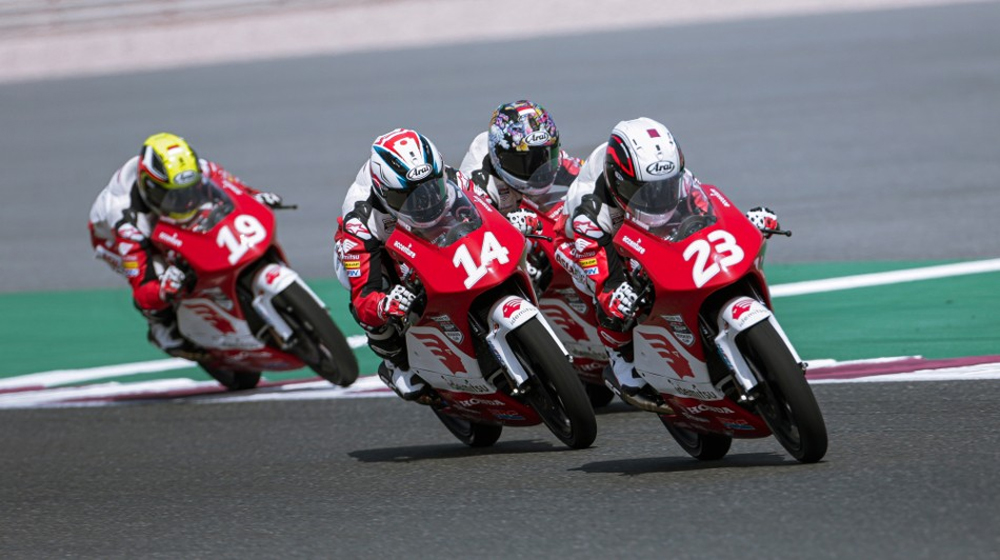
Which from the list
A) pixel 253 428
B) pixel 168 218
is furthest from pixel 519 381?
pixel 168 218

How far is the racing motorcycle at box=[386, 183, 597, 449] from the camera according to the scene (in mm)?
7395

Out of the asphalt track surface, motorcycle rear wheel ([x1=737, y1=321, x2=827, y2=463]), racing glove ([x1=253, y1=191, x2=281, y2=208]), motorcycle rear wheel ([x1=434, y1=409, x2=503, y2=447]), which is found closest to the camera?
the asphalt track surface

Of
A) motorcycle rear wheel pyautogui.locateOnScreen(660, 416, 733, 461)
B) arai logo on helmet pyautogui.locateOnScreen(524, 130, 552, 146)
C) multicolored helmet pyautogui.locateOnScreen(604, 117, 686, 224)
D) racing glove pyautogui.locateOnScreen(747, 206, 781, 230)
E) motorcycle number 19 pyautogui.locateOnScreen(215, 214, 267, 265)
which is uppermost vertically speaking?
multicolored helmet pyautogui.locateOnScreen(604, 117, 686, 224)

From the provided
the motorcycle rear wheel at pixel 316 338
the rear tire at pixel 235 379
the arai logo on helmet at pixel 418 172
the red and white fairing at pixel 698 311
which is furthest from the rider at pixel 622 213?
the rear tire at pixel 235 379

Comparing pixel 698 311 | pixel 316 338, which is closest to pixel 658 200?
pixel 698 311

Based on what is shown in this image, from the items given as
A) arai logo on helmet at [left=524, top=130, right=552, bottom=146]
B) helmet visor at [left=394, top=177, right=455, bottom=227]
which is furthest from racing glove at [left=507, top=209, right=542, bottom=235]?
helmet visor at [left=394, top=177, right=455, bottom=227]

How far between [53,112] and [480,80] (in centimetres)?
774

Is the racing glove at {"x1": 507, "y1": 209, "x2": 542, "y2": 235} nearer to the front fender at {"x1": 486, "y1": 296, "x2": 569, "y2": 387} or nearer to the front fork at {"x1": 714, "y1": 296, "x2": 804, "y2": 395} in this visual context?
the front fender at {"x1": 486, "y1": 296, "x2": 569, "y2": 387}

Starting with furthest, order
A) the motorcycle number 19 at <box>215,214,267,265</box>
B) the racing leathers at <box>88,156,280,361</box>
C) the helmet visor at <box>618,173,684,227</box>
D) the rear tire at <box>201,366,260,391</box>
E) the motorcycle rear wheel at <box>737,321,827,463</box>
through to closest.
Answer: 1. the rear tire at <box>201,366,260,391</box>
2. the racing leathers at <box>88,156,280,361</box>
3. the motorcycle number 19 at <box>215,214,267,265</box>
4. the helmet visor at <box>618,173,684,227</box>
5. the motorcycle rear wheel at <box>737,321,827,463</box>

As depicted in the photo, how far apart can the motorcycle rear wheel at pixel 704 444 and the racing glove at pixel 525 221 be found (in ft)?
6.05

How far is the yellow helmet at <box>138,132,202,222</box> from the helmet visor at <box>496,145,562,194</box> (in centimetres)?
234

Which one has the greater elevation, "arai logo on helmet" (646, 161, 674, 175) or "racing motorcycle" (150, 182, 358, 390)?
"arai logo on helmet" (646, 161, 674, 175)

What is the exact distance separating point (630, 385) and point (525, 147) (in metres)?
2.19

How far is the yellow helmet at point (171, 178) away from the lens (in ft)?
34.0
